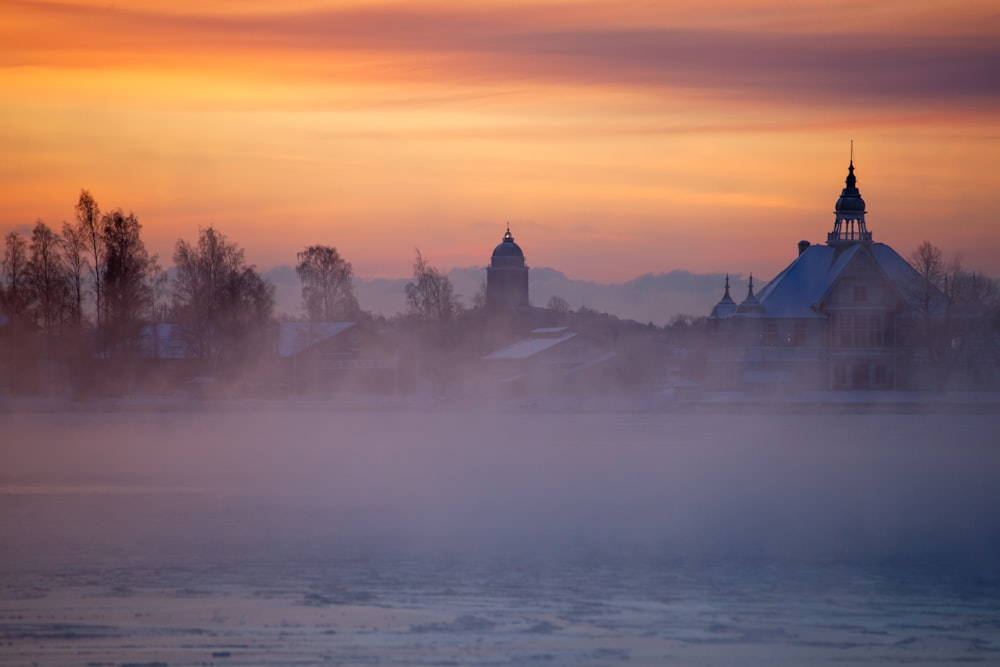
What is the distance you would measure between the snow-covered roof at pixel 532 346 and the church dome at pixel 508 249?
30.7m

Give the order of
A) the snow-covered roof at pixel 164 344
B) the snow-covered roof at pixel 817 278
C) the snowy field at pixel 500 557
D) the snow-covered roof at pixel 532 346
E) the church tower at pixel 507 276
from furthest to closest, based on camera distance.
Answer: the church tower at pixel 507 276, the snow-covered roof at pixel 164 344, the snow-covered roof at pixel 532 346, the snow-covered roof at pixel 817 278, the snowy field at pixel 500 557

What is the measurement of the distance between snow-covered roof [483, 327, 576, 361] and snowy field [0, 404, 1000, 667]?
3173cm

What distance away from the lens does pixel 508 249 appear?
318 feet

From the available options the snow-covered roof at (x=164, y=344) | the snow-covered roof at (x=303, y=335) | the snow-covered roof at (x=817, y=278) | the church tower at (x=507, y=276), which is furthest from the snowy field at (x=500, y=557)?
the church tower at (x=507, y=276)

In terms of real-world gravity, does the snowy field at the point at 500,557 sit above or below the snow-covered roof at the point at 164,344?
below

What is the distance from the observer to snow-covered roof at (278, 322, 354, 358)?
62125 millimetres

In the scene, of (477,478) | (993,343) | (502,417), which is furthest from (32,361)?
(993,343)

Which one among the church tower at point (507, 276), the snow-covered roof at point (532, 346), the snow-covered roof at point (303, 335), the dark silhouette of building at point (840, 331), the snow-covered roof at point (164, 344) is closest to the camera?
the dark silhouette of building at point (840, 331)

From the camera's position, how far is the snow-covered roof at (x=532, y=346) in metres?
59.5

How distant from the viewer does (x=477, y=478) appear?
2208 cm

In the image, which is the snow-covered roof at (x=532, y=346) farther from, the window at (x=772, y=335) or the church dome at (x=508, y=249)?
the church dome at (x=508, y=249)

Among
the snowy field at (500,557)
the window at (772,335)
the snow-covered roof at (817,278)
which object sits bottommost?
the snowy field at (500,557)

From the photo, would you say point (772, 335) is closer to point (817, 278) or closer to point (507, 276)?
point (817, 278)

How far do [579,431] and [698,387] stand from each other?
19.1 metres
